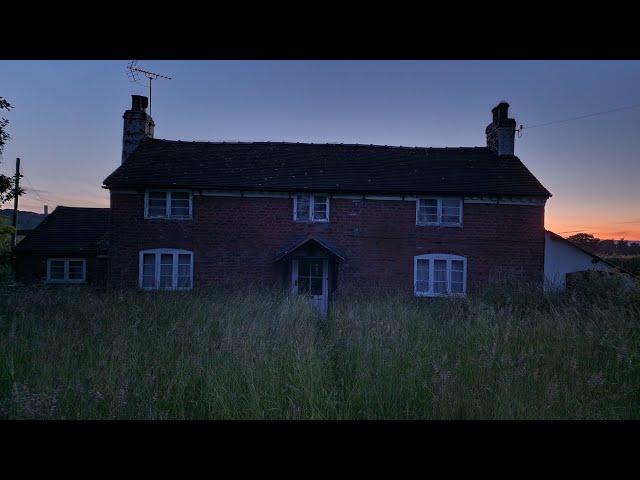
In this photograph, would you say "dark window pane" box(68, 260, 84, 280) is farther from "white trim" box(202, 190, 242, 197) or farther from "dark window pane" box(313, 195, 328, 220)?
"dark window pane" box(313, 195, 328, 220)

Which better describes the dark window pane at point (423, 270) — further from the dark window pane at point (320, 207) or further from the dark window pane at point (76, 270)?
the dark window pane at point (76, 270)

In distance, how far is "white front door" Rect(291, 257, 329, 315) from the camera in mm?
13977

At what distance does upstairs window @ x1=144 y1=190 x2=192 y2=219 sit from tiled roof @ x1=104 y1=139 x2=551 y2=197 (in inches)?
18.7

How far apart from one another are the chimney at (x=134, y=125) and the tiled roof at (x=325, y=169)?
1.20ft

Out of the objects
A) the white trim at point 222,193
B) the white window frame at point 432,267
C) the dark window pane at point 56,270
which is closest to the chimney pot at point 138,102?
the white trim at point 222,193

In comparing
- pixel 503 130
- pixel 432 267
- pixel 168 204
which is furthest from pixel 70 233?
pixel 503 130

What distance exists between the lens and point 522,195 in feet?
46.1

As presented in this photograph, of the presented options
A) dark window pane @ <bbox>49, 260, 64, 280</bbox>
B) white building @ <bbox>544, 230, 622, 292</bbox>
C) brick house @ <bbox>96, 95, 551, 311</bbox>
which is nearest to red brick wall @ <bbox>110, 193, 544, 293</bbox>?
brick house @ <bbox>96, 95, 551, 311</bbox>

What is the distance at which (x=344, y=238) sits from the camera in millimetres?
14086
